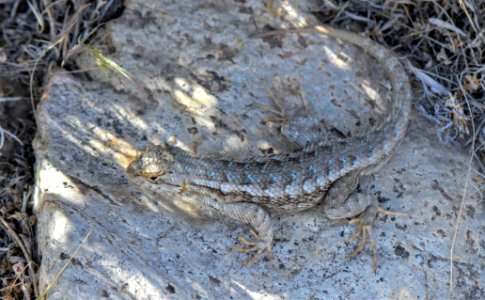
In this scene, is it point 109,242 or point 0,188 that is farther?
point 0,188

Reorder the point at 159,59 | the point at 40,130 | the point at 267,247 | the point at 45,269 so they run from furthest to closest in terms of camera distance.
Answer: the point at 159,59 < the point at 40,130 < the point at 267,247 < the point at 45,269

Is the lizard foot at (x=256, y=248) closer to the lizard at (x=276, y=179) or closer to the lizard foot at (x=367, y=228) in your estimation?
the lizard at (x=276, y=179)

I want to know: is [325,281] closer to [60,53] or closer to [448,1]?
[448,1]

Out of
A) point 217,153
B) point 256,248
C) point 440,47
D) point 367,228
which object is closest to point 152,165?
point 217,153

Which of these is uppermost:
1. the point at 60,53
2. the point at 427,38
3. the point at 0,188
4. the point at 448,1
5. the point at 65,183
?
the point at 448,1

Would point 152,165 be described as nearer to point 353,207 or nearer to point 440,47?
point 353,207

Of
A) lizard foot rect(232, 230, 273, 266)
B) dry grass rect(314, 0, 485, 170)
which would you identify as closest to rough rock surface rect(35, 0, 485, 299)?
lizard foot rect(232, 230, 273, 266)

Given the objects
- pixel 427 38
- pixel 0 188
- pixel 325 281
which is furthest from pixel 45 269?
pixel 427 38
